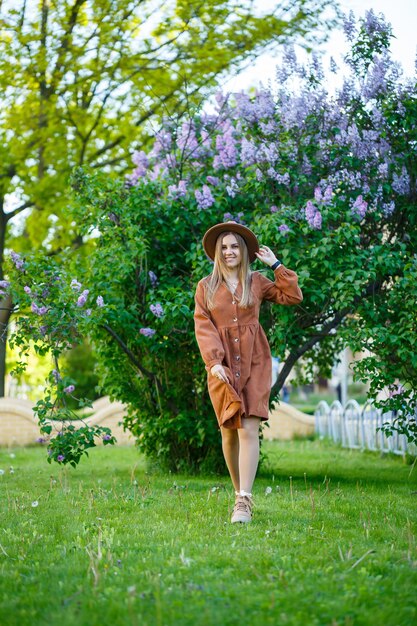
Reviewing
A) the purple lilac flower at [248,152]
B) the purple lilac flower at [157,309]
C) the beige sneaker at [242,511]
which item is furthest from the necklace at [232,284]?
the purple lilac flower at [248,152]

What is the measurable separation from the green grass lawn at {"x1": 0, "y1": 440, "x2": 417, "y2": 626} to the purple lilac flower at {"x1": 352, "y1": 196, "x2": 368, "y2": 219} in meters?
2.25

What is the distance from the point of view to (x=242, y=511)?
17.7ft

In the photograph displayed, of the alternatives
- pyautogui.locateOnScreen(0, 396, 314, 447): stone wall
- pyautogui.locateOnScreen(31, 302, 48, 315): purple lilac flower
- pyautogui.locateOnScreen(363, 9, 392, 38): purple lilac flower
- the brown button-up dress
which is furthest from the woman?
pyautogui.locateOnScreen(0, 396, 314, 447): stone wall

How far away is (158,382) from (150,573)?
15.7 feet

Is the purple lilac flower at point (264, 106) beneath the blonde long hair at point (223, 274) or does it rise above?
above

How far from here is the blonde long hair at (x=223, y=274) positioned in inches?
232

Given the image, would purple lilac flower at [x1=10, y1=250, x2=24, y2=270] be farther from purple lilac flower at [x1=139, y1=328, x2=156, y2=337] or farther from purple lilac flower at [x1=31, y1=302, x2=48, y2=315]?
purple lilac flower at [x1=139, y1=328, x2=156, y2=337]

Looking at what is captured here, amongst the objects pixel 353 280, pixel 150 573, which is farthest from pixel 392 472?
pixel 150 573

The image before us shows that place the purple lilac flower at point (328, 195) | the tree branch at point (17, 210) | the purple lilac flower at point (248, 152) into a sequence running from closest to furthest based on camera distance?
1. the purple lilac flower at point (328, 195)
2. the purple lilac flower at point (248, 152)
3. the tree branch at point (17, 210)

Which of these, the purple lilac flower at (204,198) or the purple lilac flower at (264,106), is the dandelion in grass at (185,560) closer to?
the purple lilac flower at (204,198)

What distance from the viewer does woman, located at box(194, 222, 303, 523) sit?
556cm

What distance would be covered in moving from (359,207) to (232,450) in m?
2.68

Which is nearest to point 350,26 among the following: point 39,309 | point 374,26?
point 374,26

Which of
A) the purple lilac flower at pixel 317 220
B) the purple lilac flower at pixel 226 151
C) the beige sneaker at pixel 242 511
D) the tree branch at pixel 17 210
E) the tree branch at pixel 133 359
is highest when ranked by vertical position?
the tree branch at pixel 17 210
